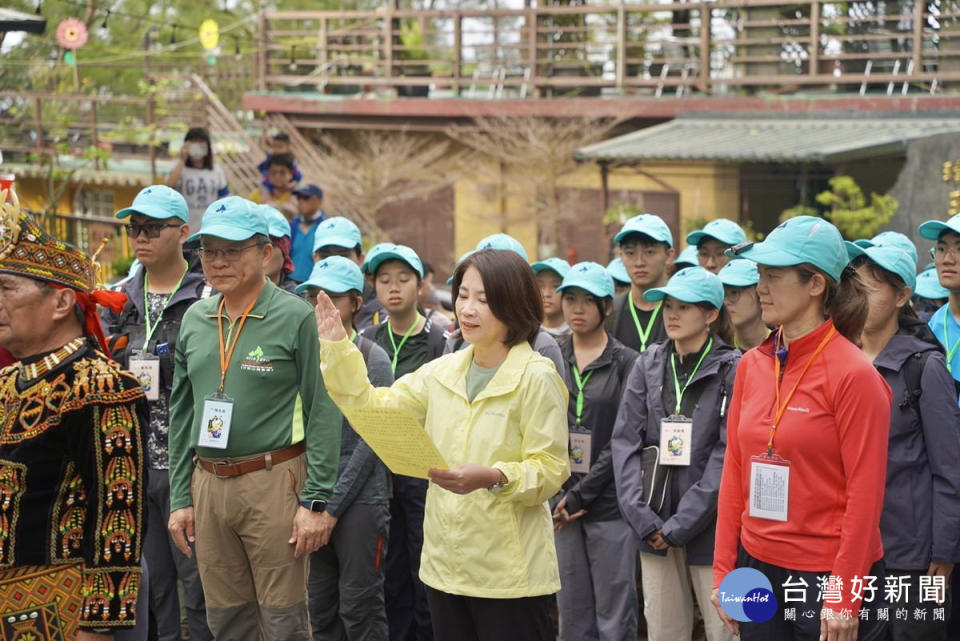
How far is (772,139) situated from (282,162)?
8680mm

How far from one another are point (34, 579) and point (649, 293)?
360cm

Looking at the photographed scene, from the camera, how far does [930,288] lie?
704 centimetres

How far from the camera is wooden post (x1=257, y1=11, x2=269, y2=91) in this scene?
2338 centimetres

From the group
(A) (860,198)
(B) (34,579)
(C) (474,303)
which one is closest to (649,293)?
(C) (474,303)

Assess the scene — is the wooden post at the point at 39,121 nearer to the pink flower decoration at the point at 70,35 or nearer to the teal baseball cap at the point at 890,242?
the pink flower decoration at the point at 70,35

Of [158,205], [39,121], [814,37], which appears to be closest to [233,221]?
[158,205]

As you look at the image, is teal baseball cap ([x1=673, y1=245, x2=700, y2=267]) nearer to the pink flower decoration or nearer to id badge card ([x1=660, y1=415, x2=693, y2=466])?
id badge card ([x1=660, y1=415, x2=693, y2=466])

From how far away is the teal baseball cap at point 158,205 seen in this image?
Answer: 6.09 meters

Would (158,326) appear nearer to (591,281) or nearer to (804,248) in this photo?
(591,281)

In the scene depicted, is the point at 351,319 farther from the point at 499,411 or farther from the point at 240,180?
the point at 240,180

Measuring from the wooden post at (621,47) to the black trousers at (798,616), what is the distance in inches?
690

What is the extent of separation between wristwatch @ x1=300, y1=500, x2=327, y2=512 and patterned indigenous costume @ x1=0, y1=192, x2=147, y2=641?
1211 mm

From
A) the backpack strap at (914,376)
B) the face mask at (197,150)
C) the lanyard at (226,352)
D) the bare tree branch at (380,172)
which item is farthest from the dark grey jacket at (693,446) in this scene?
the bare tree branch at (380,172)

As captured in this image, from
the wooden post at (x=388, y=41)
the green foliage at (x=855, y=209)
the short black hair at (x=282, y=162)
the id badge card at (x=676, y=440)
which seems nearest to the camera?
the id badge card at (x=676, y=440)
